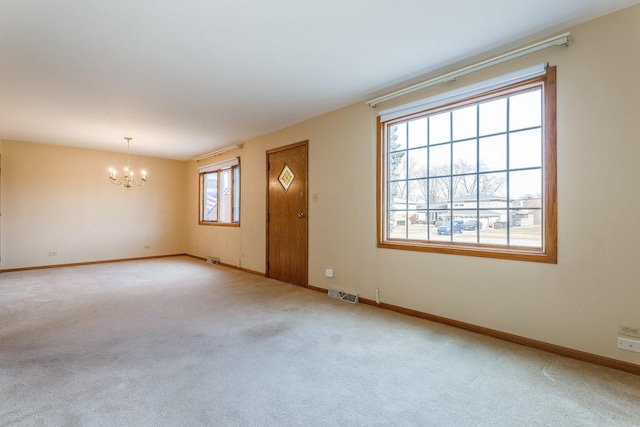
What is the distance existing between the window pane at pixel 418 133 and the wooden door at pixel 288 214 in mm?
1725

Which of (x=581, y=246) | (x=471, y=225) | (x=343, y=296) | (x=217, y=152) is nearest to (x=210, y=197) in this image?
(x=217, y=152)

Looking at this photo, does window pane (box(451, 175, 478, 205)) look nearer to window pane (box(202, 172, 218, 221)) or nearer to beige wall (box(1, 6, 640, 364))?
beige wall (box(1, 6, 640, 364))

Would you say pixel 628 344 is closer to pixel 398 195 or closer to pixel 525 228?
pixel 525 228

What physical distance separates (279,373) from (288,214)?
3.09m

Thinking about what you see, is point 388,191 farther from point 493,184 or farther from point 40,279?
point 40,279

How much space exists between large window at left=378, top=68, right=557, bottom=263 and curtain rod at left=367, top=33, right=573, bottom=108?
0.20 m

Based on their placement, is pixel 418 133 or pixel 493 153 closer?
pixel 493 153

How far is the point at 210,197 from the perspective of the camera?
24.5ft

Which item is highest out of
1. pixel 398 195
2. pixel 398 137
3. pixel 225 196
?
pixel 398 137

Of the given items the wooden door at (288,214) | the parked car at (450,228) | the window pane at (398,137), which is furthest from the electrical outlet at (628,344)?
the wooden door at (288,214)

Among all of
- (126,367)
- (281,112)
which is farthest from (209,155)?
(126,367)

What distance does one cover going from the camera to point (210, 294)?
14.0 ft

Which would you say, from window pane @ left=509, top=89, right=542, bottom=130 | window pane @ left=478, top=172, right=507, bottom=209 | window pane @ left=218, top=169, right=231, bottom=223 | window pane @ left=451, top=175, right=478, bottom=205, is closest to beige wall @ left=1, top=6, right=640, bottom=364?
window pane @ left=509, top=89, right=542, bottom=130

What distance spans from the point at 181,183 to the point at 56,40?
589 centimetres
